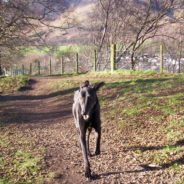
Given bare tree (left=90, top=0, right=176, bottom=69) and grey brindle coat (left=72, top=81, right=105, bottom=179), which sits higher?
bare tree (left=90, top=0, right=176, bottom=69)

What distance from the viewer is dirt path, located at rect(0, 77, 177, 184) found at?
4.59m

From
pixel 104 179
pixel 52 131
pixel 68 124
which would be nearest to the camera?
pixel 104 179

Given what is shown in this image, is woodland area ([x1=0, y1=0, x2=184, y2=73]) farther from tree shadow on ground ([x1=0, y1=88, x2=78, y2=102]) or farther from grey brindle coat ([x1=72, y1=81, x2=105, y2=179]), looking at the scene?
grey brindle coat ([x1=72, y1=81, x2=105, y2=179])

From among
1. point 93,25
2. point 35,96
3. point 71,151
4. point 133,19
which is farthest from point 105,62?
point 71,151

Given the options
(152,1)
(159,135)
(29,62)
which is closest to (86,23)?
(152,1)

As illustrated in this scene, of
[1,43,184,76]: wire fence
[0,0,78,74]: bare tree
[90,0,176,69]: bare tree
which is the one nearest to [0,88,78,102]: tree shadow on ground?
[0,0,78,74]: bare tree

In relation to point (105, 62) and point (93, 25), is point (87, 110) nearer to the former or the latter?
point (105, 62)

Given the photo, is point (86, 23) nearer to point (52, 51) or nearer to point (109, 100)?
point (52, 51)

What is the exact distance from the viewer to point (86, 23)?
28203mm

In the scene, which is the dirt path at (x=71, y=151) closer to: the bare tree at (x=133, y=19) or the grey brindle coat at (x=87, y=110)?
the grey brindle coat at (x=87, y=110)

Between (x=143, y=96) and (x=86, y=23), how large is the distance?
20.2 meters

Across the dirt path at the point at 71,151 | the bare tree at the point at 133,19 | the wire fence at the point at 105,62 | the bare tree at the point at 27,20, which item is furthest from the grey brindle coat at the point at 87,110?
the bare tree at the point at 133,19

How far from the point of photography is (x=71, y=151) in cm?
607

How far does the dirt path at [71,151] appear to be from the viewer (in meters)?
4.59
